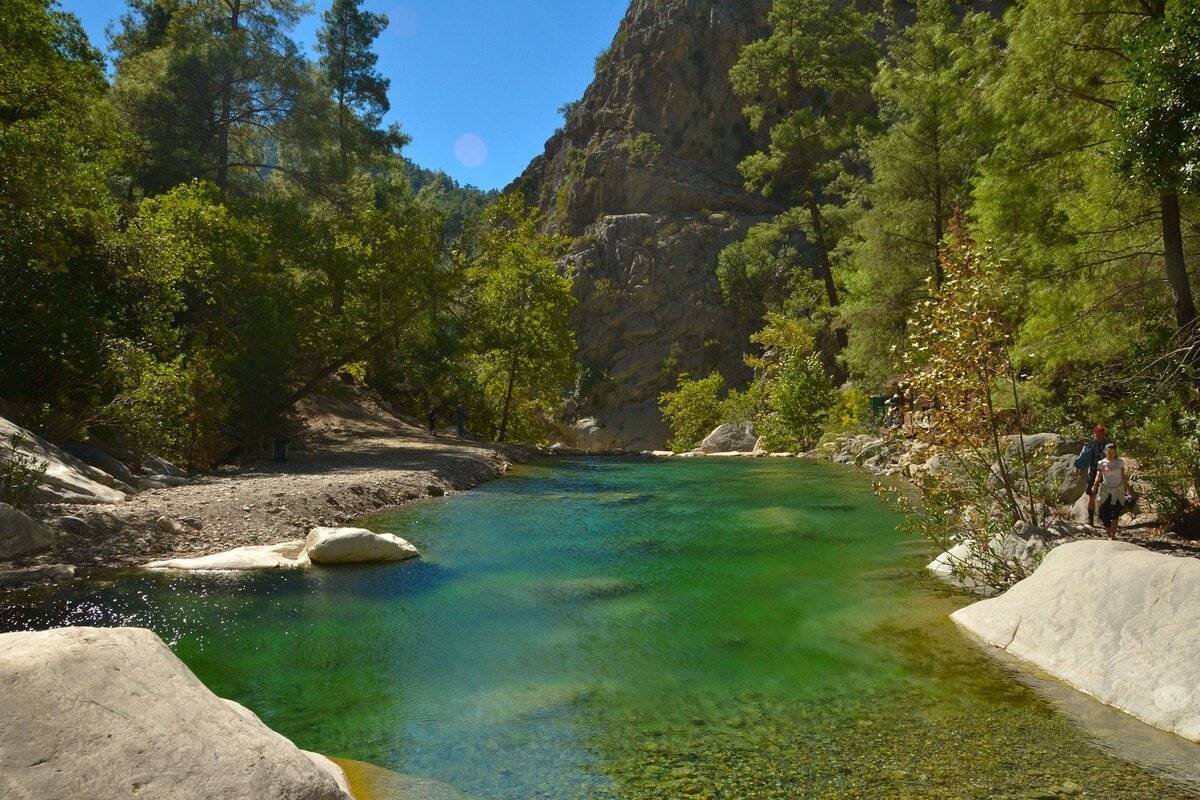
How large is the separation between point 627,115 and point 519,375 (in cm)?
3753

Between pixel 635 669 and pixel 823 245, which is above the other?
pixel 823 245

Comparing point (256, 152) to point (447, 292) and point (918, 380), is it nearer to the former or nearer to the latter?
point (447, 292)

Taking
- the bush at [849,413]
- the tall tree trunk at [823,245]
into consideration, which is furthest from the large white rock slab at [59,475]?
the tall tree trunk at [823,245]

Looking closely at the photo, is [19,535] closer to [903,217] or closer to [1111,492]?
[1111,492]

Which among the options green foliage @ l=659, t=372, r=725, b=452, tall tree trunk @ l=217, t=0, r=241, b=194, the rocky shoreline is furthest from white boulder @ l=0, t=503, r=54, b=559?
green foliage @ l=659, t=372, r=725, b=452

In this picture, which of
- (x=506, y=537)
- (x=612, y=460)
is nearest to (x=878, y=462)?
(x=612, y=460)

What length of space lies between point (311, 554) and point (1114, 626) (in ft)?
30.0

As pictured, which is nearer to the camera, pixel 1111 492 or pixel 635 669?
pixel 635 669

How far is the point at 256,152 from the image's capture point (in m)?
35.1

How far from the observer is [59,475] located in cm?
1141

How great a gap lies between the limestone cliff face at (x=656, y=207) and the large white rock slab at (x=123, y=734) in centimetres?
4888

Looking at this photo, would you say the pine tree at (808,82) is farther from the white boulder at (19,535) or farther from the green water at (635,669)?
the white boulder at (19,535)

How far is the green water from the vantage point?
502 centimetres

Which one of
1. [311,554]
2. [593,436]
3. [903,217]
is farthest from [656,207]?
[311,554]
